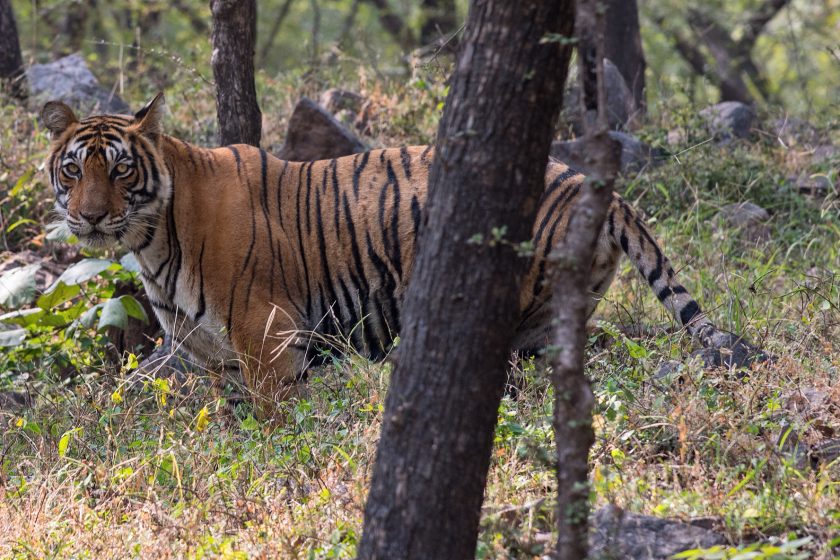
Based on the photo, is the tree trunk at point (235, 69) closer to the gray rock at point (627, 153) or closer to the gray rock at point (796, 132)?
the gray rock at point (627, 153)

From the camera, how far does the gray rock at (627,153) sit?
7.78 m

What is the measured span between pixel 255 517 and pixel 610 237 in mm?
2252

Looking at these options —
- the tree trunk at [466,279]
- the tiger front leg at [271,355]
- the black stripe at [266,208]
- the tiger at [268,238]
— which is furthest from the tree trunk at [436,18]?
the tree trunk at [466,279]

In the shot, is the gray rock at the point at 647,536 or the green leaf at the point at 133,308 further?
the green leaf at the point at 133,308

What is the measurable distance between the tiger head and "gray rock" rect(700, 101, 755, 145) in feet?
15.2

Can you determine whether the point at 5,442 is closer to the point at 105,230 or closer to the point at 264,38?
the point at 105,230

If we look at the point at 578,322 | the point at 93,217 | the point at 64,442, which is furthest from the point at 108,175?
the point at 578,322

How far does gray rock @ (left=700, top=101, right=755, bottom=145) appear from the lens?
8.18 m

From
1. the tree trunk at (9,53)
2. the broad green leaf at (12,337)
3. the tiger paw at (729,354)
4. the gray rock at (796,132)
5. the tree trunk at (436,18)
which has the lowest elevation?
the broad green leaf at (12,337)

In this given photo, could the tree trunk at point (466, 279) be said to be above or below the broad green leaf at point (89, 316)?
above

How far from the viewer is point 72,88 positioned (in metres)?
8.96

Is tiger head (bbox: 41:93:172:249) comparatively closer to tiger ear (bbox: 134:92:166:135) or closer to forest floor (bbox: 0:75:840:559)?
tiger ear (bbox: 134:92:166:135)

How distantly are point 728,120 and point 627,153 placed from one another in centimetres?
125

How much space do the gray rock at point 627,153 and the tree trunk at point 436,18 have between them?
224 inches
